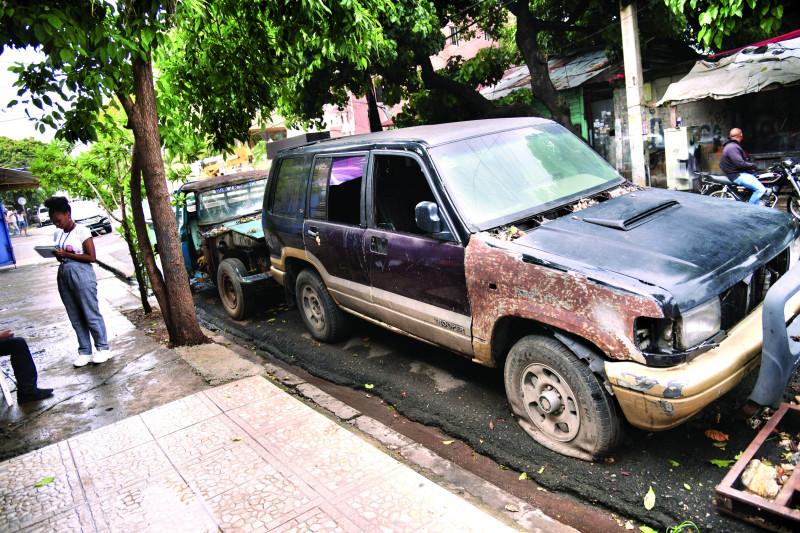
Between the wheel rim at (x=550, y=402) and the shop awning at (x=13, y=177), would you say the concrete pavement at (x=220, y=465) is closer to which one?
the wheel rim at (x=550, y=402)

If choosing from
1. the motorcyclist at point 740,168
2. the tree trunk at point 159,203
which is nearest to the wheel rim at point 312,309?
the tree trunk at point 159,203

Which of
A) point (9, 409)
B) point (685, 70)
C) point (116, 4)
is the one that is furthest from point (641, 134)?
point (9, 409)

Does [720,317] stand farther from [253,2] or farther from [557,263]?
[253,2]

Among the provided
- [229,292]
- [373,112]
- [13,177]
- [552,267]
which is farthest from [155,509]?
[373,112]

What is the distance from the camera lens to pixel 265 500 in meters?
3.07

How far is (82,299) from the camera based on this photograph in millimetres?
5668

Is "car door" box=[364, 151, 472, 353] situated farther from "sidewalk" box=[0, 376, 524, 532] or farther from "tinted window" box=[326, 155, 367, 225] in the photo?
"sidewalk" box=[0, 376, 524, 532]

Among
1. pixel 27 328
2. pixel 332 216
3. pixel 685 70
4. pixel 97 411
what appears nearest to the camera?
pixel 97 411

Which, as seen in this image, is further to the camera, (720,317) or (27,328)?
(27,328)

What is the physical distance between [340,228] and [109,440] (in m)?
2.54

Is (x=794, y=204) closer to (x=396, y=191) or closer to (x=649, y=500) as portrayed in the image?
(x=396, y=191)

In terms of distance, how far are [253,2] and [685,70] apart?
11743mm

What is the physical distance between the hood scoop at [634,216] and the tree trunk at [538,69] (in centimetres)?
891

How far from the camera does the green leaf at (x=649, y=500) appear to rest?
2836mm
